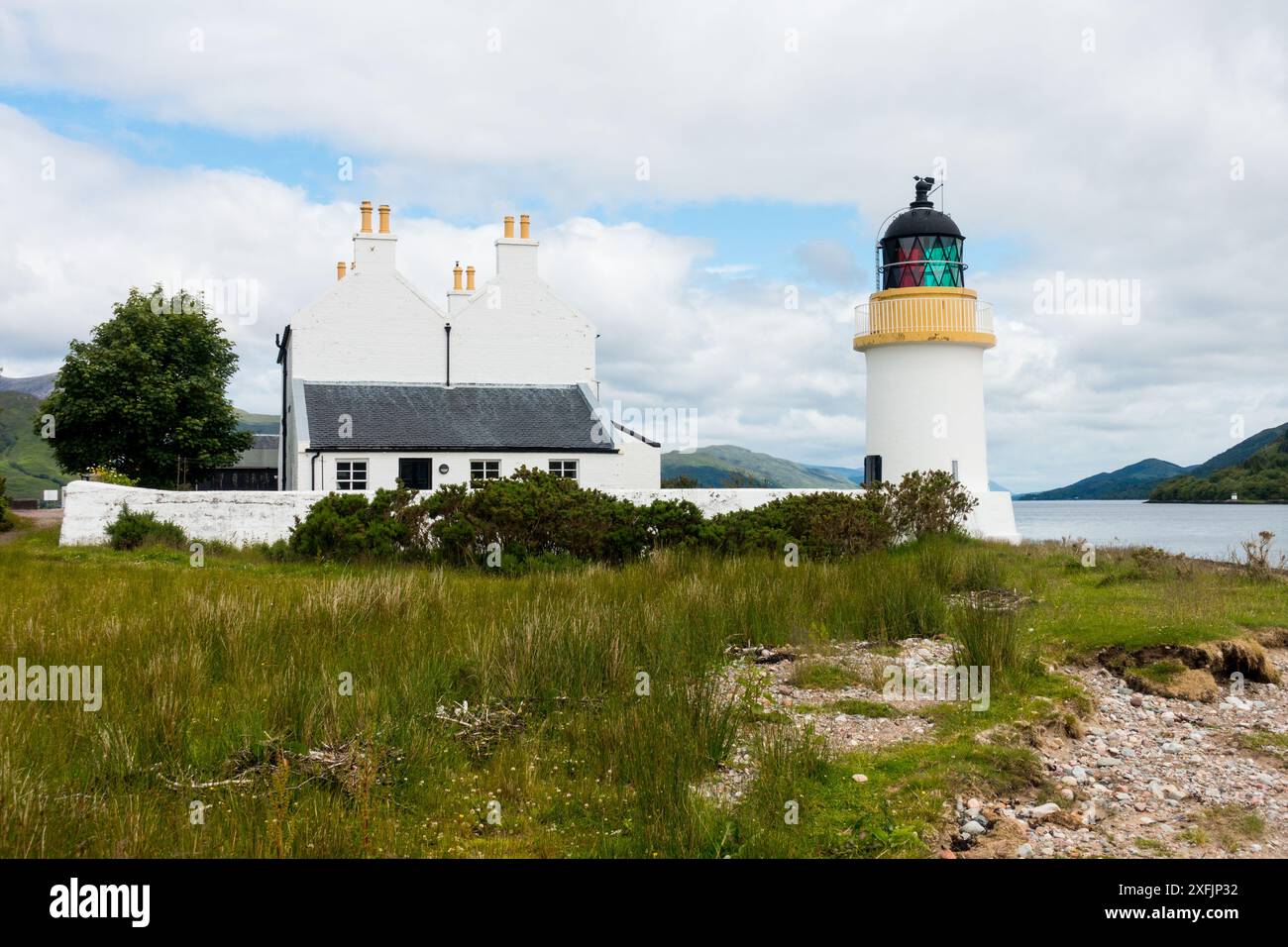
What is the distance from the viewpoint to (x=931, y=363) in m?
21.0

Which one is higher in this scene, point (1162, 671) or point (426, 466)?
point (426, 466)

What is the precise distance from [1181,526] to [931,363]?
3618 cm

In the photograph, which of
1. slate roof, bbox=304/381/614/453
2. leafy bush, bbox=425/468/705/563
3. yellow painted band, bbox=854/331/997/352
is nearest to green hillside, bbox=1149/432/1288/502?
yellow painted band, bbox=854/331/997/352

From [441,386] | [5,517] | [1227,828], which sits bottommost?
[1227,828]

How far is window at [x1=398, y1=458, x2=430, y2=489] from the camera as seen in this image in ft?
76.7

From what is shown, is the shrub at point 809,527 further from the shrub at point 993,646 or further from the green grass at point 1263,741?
the green grass at point 1263,741

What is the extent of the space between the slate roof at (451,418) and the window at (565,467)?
1.10 feet

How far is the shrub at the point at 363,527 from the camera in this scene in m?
15.7

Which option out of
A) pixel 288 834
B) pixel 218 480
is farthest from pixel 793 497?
Answer: pixel 218 480

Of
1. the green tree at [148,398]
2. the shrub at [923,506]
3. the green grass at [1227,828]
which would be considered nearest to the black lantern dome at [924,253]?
the shrub at [923,506]

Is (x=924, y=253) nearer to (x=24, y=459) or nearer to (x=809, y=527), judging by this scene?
(x=809, y=527)

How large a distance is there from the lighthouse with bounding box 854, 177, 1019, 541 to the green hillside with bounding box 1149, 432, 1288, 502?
47712 mm

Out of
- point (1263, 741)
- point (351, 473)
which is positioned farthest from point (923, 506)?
point (351, 473)
